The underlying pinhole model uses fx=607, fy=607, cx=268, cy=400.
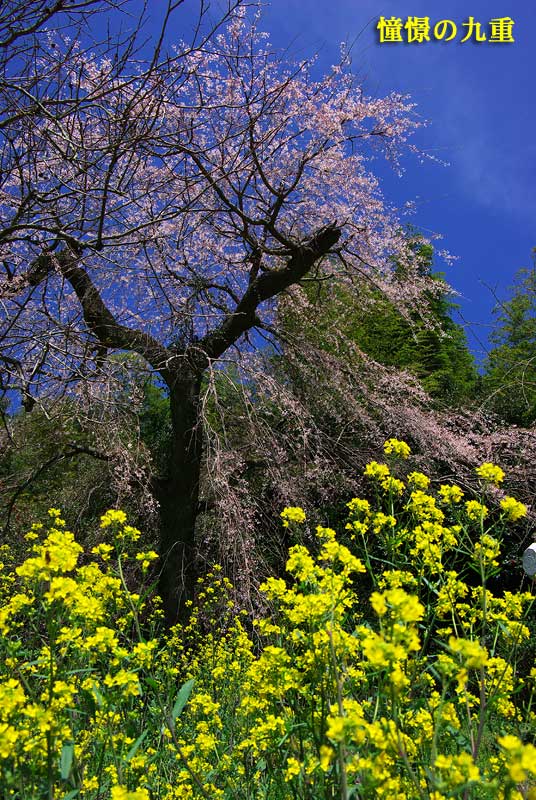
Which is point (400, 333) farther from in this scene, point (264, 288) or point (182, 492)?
point (182, 492)

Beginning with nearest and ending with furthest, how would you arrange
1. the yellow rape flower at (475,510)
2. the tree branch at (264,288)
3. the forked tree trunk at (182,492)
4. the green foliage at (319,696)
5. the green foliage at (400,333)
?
the green foliage at (319,696) < the yellow rape flower at (475,510) < the tree branch at (264,288) < the forked tree trunk at (182,492) < the green foliage at (400,333)

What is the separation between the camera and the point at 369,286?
24.0 feet

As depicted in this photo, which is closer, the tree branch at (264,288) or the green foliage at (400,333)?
the tree branch at (264,288)

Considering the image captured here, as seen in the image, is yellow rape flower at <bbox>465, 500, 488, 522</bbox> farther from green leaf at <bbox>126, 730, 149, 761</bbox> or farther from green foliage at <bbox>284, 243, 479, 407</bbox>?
green foliage at <bbox>284, 243, 479, 407</bbox>

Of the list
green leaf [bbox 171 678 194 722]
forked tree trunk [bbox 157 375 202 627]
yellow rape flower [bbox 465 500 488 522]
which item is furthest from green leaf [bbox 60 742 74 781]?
forked tree trunk [bbox 157 375 202 627]

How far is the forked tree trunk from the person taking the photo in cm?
607

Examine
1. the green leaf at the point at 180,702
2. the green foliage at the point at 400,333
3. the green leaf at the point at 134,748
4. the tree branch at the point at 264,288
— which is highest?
the green foliage at the point at 400,333

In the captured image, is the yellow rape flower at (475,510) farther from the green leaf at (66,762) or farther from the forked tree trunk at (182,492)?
the forked tree trunk at (182,492)

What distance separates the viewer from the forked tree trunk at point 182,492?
19.9 ft

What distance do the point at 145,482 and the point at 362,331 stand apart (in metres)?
4.40

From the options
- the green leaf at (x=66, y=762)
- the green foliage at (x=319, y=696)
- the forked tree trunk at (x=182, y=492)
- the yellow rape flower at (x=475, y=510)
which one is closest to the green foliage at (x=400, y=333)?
the forked tree trunk at (x=182, y=492)

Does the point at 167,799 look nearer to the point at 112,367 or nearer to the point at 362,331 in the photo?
the point at 112,367

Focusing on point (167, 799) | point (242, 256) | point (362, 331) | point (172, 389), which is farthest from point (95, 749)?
point (362, 331)

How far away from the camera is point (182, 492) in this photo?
625 cm
